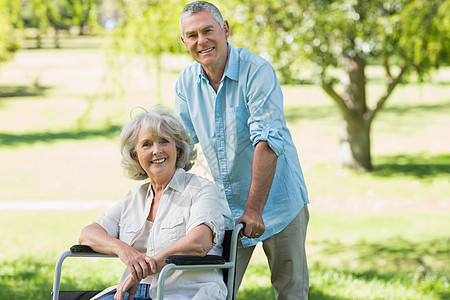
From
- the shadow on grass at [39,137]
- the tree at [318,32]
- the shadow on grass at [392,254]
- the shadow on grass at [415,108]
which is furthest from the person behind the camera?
the shadow on grass at [415,108]

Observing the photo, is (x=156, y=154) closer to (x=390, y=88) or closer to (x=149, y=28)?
(x=149, y=28)

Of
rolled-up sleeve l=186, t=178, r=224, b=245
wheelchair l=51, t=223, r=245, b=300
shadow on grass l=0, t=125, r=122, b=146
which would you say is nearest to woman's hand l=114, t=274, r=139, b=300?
wheelchair l=51, t=223, r=245, b=300

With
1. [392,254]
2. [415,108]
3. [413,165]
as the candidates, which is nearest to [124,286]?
[392,254]

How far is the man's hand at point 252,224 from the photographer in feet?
8.62

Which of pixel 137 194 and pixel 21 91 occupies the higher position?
pixel 137 194

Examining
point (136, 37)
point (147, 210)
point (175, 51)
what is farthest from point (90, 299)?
point (175, 51)

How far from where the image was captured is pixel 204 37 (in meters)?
2.71

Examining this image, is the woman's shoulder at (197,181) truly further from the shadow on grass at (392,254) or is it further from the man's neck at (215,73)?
the shadow on grass at (392,254)

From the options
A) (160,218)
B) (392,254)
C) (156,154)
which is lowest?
(392,254)

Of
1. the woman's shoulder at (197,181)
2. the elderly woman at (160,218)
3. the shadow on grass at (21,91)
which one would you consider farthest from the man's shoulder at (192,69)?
the shadow on grass at (21,91)

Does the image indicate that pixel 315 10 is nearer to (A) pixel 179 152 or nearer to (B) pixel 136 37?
(B) pixel 136 37

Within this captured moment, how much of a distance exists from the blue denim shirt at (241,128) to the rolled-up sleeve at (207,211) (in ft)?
0.75

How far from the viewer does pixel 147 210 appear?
276 cm

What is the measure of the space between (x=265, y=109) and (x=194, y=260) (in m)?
Result: 0.72
